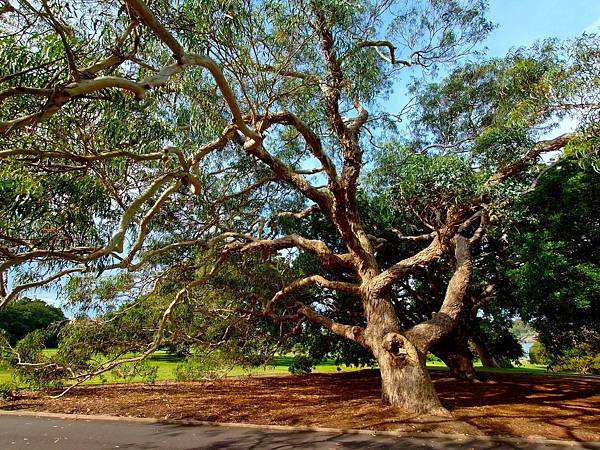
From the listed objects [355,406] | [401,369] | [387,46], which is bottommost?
[355,406]

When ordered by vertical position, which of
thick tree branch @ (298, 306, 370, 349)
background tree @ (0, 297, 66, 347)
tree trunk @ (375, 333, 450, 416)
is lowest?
tree trunk @ (375, 333, 450, 416)

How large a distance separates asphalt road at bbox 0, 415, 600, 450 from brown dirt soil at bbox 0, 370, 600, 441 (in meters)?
0.47

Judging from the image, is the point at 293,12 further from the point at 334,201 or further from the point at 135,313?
the point at 135,313

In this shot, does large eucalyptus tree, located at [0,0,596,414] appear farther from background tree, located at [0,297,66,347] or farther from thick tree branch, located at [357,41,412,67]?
background tree, located at [0,297,66,347]

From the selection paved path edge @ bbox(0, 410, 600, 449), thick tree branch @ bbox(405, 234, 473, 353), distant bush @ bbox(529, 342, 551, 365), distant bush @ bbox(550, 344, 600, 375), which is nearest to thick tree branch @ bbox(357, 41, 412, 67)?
thick tree branch @ bbox(405, 234, 473, 353)

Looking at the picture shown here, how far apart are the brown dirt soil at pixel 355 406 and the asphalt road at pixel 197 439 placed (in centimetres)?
47

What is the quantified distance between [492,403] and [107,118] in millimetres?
8249

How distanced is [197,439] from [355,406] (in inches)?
130

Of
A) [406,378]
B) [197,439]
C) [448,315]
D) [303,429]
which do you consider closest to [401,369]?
[406,378]

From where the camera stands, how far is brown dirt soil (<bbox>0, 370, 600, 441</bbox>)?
614 cm

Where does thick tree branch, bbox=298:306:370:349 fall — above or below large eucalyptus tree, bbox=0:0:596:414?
below

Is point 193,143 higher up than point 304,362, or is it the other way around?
point 193,143

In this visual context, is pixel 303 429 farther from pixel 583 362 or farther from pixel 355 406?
pixel 583 362

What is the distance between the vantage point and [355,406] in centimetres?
782
